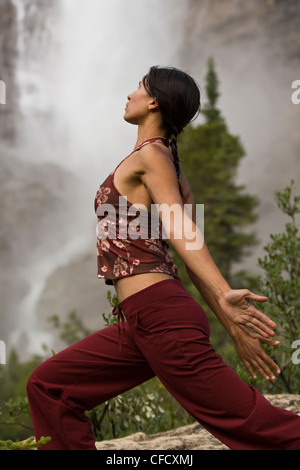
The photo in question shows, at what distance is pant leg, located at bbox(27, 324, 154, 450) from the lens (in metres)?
2.20

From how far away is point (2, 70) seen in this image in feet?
153

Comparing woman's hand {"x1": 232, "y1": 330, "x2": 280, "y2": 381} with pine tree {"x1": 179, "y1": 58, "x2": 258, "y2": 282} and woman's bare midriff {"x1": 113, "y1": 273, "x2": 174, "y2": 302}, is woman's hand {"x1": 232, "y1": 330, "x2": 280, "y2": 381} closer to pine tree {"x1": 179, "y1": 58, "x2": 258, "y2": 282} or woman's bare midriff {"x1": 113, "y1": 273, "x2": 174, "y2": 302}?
woman's bare midriff {"x1": 113, "y1": 273, "x2": 174, "y2": 302}

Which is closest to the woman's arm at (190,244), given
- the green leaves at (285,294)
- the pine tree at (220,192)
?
the green leaves at (285,294)

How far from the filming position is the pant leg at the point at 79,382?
7.20 ft

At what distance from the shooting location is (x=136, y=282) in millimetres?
2119

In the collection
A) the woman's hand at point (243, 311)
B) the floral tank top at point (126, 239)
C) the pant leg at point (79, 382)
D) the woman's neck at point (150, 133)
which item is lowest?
the pant leg at point (79, 382)

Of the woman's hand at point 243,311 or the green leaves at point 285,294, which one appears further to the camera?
the green leaves at point 285,294

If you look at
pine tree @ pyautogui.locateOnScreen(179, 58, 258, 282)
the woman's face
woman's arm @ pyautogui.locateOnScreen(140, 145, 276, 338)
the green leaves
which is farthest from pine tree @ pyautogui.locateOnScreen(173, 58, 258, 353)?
woman's arm @ pyautogui.locateOnScreen(140, 145, 276, 338)

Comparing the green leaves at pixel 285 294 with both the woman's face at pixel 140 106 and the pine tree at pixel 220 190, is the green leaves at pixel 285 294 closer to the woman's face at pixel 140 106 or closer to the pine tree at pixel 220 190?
the woman's face at pixel 140 106

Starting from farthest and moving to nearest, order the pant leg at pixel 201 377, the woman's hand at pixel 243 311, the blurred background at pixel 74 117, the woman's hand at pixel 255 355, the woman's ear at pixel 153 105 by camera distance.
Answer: the blurred background at pixel 74 117 < the woman's ear at pixel 153 105 < the woman's hand at pixel 255 355 < the pant leg at pixel 201 377 < the woman's hand at pixel 243 311

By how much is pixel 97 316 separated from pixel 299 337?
44555mm

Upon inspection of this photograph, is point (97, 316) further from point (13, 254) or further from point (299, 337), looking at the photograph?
point (299, 337)

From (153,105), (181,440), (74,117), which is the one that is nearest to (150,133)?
(153,105)

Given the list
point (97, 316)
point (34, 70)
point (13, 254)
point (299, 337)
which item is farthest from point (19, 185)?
point (299, 337)
